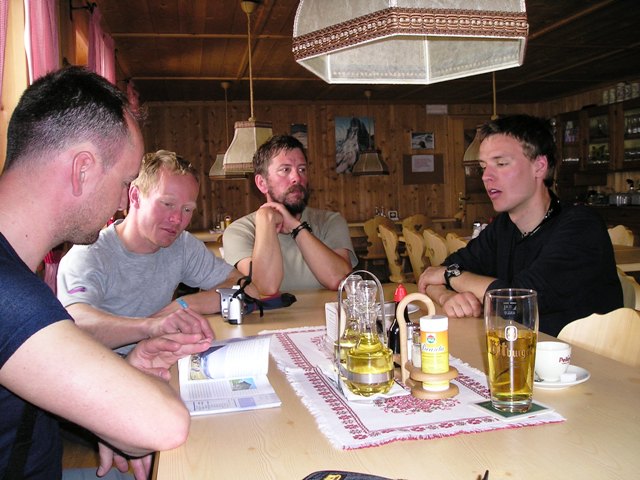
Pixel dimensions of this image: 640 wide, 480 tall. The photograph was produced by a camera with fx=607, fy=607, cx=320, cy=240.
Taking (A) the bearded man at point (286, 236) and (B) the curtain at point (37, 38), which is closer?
(A) the bearded man at point (286, 236)

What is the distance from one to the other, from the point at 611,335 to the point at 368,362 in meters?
0.81

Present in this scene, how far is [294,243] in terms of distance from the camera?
3.02m

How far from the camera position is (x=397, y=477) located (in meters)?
0.97

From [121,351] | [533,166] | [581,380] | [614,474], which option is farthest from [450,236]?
[614,474]

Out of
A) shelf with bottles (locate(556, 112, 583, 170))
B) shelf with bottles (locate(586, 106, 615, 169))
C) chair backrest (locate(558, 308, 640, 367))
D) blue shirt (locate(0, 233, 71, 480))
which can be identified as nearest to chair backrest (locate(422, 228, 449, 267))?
chair backrest (locate(558, 308, 640, 367))

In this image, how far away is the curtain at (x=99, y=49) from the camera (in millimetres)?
4277

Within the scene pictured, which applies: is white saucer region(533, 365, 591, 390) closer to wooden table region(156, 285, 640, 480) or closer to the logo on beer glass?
wooden table region(156, 285, 640, 480)

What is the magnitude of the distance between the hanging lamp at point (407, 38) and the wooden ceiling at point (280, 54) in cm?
314

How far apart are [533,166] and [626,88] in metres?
7.17

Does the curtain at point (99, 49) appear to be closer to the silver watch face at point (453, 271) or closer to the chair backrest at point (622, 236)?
the silver watch face at point (453, 271)

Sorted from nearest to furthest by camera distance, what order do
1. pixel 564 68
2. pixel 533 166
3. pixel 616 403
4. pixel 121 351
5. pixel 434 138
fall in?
pixel 616 403, pixel 121 351, pixel 533 166, pixel 564 68, pixel 434 138

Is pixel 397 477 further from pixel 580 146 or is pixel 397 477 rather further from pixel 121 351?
pixel 580 146

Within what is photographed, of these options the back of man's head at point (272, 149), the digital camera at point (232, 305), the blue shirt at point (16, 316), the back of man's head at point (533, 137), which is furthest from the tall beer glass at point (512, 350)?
the back of man's head at point (272, 149)

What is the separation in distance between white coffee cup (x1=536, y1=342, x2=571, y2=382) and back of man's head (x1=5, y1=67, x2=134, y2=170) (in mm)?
1051
